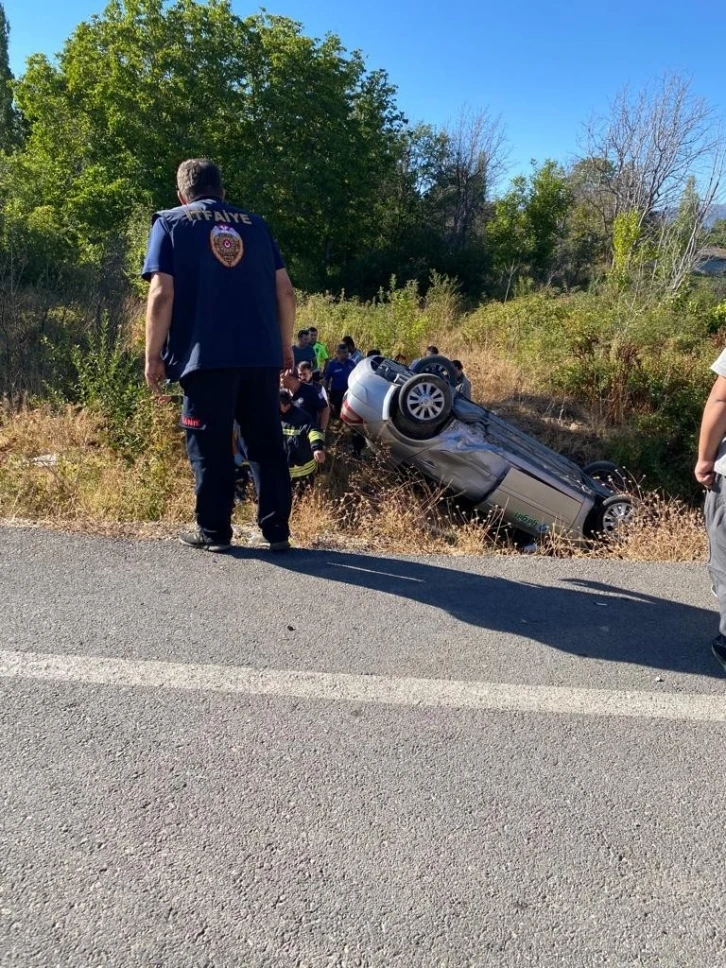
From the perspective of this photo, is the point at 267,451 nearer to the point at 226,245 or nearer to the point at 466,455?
the point at 226,245

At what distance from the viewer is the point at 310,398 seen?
23.5ft

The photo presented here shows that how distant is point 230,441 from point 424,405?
3.23 m

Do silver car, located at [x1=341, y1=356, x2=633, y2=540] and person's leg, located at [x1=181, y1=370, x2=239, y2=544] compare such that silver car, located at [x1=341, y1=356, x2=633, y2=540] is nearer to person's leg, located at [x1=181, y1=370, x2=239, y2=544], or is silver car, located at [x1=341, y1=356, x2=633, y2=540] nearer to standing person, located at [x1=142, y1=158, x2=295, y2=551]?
standing person, located at [x1=142, y1=158, x2=295, y2=551]

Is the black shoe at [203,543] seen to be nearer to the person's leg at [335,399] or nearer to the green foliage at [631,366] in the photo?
the person's leg at [335,399]

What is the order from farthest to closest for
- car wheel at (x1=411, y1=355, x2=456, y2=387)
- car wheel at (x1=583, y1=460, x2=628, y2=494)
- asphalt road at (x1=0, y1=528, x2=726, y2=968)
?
car wheel at (x1=411, y1=355, x2=456, y2=387) → car wheel at (x1=583, y1=460, x2=628, y2=494) → asphalt road at (x1=0, y1=528, x2=726, y2=968)

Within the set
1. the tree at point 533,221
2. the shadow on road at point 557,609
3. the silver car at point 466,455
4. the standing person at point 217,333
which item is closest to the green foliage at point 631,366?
the silver car at point 466,455

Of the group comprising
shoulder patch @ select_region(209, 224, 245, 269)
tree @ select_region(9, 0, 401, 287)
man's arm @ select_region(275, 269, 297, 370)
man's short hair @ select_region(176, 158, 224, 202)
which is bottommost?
man's arm @ select_region(275, 269, 297, 370)

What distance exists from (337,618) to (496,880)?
4.94 feet

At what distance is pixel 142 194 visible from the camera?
26.3 meters

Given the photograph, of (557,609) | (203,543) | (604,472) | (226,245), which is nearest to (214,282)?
(226,245)

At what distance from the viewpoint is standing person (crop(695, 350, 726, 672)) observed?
2932 mm

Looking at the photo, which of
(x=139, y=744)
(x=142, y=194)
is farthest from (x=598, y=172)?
(x=139, y=744)

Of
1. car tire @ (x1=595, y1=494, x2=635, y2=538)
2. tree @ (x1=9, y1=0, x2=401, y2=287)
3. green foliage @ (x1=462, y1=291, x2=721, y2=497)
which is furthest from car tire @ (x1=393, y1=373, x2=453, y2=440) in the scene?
tree @ (x1=9, y1=0, x2=401, y2=287)

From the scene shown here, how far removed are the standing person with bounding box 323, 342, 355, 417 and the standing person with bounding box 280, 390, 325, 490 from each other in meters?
2.96
